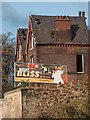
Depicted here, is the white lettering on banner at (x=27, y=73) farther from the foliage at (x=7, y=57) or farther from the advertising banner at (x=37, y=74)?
the foliage at (x=7, y=57)

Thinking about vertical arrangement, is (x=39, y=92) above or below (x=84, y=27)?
below

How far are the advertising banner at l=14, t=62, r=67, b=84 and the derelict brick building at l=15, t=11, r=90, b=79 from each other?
7454mm

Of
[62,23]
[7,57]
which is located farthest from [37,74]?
[7,57]

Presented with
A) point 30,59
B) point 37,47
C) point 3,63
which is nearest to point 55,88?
point 37,47

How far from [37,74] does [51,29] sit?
1183 centimetres

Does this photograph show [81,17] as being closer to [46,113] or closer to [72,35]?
[72,35]

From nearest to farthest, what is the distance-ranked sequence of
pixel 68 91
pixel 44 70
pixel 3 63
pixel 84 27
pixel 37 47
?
1. pixel 68 91
2. pixel 44 70
3. pixel 37 47
4. pixel 84 27
5. pixel 3 63

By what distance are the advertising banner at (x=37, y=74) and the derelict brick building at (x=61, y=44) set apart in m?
7.45

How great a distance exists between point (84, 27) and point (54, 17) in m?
3.76

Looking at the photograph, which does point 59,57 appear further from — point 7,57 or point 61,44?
point 7,57

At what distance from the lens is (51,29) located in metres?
49.1

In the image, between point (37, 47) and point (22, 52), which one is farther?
point (22, 52)

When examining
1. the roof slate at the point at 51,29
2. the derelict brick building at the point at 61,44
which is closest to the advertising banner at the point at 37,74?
the derelict brick building at the point at 61,44

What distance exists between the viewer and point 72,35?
49125 millimetres
